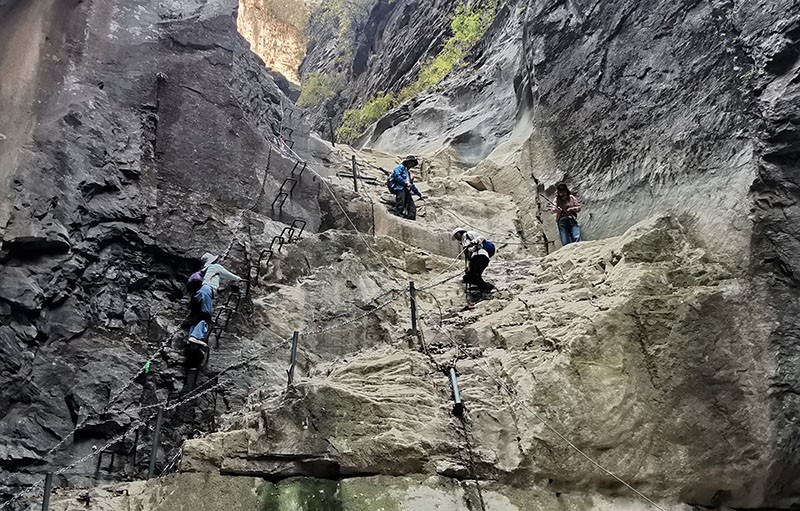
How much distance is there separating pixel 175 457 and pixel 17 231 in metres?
4.03

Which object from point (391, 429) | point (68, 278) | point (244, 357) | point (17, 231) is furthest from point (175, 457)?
point (17, 231)

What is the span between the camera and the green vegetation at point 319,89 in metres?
29.0

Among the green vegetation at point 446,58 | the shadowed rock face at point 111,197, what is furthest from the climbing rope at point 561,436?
the green vegetation at point 446,58

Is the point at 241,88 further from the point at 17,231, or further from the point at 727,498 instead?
the point at 727,498

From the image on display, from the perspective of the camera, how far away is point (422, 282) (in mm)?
10523

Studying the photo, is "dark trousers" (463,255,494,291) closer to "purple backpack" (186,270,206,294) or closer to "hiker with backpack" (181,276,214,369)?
"hiker with backpack" (181,276,214,369)

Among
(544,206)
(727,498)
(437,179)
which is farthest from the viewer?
(437,179)

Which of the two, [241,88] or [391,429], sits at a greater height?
[241,88]

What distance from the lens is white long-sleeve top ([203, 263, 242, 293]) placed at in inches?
367

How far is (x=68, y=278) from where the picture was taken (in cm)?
896

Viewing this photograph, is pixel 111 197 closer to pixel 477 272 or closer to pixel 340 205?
pixel 340 205

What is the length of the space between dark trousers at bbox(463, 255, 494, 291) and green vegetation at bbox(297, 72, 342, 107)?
20973mm

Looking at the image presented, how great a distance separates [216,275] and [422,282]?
10.5 feet

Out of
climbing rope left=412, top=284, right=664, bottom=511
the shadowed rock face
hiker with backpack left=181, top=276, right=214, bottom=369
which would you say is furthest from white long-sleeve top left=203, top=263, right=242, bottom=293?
climbing rope left=412, top=284, right=664, bottom=511
